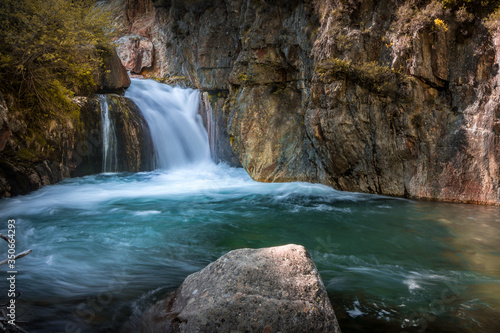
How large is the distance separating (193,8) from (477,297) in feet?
55.3

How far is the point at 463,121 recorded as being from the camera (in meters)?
7.52

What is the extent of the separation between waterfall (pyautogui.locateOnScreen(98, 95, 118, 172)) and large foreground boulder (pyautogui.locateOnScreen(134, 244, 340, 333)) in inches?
451

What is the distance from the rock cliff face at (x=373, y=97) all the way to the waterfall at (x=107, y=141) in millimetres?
5580

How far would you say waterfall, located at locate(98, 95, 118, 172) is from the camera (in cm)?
1319

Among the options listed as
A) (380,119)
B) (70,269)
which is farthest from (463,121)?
(70,269)

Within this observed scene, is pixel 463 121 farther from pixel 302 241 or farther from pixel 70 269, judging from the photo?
pixel 70 269

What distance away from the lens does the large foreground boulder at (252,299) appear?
2416 millimetres

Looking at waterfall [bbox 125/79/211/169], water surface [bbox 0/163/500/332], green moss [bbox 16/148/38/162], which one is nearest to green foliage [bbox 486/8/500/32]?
water surface [bbox 0/163/500/332]

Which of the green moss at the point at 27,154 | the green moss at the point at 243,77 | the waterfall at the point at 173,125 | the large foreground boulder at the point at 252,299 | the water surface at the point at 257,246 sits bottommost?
the water surface at the point at 257,246

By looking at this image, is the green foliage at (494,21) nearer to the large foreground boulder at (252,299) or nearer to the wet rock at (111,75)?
the large foreground boulder at (252,299)

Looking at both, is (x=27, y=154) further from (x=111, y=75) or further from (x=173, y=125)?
(x=173, y=125)

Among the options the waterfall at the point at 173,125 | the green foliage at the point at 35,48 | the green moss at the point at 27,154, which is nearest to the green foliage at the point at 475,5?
the green foliage at the point at 35,48

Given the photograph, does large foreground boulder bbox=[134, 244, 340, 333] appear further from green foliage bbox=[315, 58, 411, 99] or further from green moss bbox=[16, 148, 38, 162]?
green moss bbox=[16, 148, 38, 162]

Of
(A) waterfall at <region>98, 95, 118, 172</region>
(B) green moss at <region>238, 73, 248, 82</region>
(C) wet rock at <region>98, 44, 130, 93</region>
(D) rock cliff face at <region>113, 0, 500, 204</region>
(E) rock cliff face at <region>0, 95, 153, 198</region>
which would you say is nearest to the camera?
(D) rock cliff face at <region>113, 0, 500, 204</region>
